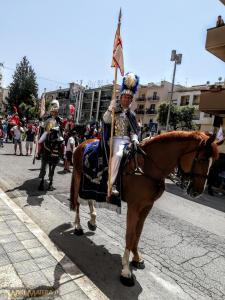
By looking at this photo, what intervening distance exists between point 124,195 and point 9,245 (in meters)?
1.91

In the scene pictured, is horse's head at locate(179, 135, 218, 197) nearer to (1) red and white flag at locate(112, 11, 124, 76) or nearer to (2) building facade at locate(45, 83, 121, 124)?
(1) red and white flag at locate(112, 11, 124, 76)

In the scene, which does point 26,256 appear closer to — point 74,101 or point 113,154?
point 113,154

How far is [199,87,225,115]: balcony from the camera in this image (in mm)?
15695

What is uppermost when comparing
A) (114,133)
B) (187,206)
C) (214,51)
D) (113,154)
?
(214,51)

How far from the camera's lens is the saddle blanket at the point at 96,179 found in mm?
4277

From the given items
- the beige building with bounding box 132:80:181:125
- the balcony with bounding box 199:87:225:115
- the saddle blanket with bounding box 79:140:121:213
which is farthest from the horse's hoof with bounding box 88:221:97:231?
the beige building with bounding box 132:80:181:125

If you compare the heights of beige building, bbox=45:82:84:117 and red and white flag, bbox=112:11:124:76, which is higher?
beige building, bbox=45:82:84:117

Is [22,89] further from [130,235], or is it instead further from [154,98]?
[130,235]

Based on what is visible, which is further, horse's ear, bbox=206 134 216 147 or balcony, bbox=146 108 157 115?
balcony, bbox=146 108 157 115

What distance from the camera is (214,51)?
1752 centimetres

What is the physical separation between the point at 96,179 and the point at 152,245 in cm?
171

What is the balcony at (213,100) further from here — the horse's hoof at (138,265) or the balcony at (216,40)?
the horse's hoof at (138,265)

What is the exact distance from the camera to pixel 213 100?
53.0 feet

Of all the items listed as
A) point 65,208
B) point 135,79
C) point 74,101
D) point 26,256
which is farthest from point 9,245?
point 74,101
